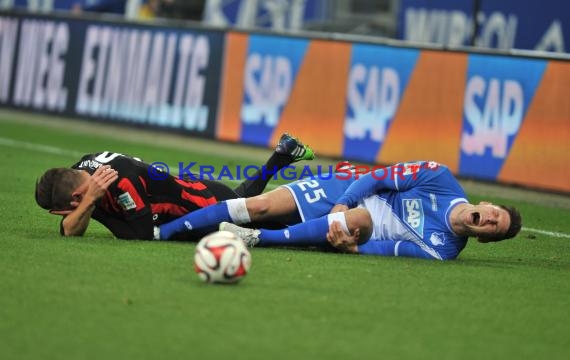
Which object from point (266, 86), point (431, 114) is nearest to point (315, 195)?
point (431, 114)

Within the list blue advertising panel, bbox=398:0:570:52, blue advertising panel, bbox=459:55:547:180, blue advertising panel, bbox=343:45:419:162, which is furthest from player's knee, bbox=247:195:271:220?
blue advertising panel, bbox=398:0:570:52

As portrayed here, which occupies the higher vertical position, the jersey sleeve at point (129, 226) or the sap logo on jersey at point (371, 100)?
the sap logo on jersey at point (371, 100)

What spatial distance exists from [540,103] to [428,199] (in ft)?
18.1

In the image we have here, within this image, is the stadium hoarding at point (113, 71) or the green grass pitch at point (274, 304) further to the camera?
the stadium hoarding at point (113, 71)

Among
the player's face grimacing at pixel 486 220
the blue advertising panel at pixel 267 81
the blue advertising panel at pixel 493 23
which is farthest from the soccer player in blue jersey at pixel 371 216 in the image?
the blue advertising panel at pixel 493 23

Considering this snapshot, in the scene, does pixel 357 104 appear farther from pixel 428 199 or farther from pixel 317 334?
pixel 317 334

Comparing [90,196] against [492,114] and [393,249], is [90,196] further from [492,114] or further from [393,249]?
[492,114]

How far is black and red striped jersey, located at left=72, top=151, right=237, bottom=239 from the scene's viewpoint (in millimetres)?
8438

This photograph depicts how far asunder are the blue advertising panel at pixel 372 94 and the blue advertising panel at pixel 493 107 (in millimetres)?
1107

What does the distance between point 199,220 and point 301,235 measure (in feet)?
2.47

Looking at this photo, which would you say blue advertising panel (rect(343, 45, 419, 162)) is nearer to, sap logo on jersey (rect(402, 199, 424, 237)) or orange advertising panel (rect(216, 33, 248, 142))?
orange advertising panel (rect(216, 33, 248, 142))

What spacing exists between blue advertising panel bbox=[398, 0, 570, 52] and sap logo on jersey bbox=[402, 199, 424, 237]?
11.5 metres

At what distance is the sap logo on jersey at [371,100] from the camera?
15.3m

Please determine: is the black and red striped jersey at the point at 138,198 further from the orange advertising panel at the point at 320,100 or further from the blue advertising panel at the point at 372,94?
the orange advertising panel at the point at 320,100
